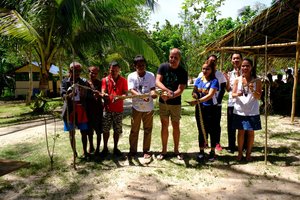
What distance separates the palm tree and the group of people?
5.12 meters

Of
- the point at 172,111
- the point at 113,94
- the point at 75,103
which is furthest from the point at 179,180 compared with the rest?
the point at 75,103

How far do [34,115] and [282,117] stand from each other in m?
9.09

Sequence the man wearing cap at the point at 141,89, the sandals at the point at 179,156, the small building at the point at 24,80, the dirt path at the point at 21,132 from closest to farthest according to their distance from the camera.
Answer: the man wearing cap at the point at 141,89, the sandals at the point at 179,156, the dirt path at the point at 21,132, the small building at the point at 24,80

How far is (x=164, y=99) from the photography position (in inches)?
189

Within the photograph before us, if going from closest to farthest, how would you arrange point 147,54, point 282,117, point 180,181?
point 180,181 → point 282,117 → point 147,54

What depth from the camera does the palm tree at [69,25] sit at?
933 centimetres

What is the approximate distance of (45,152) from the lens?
5.91m

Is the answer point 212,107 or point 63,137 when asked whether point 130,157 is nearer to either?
point 212,107

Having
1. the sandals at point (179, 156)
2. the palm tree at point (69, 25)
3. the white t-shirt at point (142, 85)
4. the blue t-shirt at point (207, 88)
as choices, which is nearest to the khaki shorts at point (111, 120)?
the white t-shirt at point (142, 85)

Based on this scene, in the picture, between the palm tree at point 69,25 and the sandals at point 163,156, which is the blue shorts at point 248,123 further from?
the palm tree at point 69,25

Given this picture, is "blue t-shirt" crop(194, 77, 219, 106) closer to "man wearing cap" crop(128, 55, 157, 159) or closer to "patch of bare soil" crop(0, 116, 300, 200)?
"man wearing cap" crop(128, 55, 157, 159)

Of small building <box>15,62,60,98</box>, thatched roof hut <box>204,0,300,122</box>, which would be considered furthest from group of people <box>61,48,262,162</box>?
small building <box>15,62,60,98</box>

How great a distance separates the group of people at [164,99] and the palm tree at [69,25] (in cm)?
512

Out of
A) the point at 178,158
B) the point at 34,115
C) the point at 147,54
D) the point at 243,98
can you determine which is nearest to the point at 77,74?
the point at 178,158
